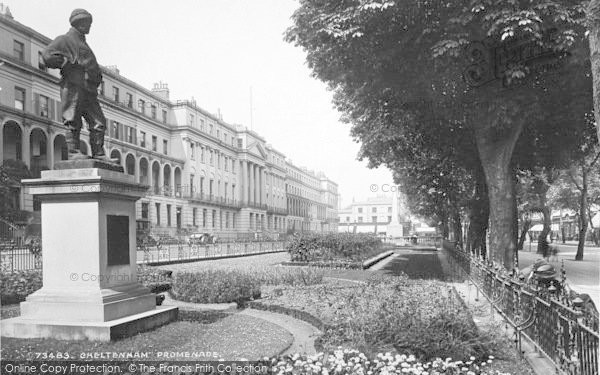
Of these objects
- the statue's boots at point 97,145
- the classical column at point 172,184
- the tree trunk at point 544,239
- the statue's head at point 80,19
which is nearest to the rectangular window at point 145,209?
the classical column at point 172,184

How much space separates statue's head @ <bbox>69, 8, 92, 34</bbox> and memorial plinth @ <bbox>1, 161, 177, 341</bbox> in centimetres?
222

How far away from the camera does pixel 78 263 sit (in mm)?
7359

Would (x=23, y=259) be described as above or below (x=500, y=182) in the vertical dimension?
below

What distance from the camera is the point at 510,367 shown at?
607 centimetres

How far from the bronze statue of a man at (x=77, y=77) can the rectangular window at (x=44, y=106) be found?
37.0 meters

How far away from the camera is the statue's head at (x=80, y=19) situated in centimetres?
790

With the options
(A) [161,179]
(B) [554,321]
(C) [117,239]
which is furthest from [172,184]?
(B) [554,321]

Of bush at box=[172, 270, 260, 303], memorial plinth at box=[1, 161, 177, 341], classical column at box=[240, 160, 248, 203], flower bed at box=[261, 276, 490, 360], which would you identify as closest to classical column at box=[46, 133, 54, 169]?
bush at box=[172, 270, 260, 303]

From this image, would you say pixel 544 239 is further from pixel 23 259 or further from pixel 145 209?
pixel 145 209

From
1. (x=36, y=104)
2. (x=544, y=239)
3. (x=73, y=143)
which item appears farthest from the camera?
(x=36, y=104)

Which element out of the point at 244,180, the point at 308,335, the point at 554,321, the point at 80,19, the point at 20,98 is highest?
the point at 20,98

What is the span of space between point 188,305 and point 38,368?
17.6 feet

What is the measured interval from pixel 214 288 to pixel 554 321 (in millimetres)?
7411

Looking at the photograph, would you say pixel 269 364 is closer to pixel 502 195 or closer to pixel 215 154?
pixel 502 195
